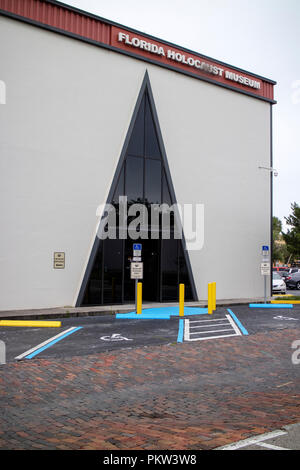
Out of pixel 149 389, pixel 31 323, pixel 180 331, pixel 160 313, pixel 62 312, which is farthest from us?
pixel 160 313

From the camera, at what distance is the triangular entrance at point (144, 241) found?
18.0 meters

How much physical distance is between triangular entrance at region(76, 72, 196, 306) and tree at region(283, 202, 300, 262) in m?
34.8

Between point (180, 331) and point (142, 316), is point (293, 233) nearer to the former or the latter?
point (142, 316)

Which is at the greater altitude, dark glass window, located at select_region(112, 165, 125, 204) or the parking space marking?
dark glass window, located at select_region(112, 165, 125, 204)

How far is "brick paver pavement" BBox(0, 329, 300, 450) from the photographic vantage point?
4766 millimetres

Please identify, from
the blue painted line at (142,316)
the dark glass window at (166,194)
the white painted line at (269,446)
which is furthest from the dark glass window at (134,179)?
the white painted line at (269,446)

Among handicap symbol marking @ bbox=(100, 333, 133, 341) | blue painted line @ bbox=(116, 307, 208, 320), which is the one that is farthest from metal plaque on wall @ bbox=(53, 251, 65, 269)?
handicap symbol marking @ bbox=(100, 333, 133, 341)

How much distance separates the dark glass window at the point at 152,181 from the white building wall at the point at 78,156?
84 centimetres

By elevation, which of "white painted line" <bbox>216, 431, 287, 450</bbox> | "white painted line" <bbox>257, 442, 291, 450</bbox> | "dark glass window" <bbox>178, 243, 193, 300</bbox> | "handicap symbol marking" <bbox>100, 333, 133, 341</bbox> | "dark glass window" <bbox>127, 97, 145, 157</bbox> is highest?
"dark glass window" <bbox>127, 97, 145, 157</bbox>

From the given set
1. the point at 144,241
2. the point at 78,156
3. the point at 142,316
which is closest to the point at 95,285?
the point at 142,316

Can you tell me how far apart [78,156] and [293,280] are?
902 inches

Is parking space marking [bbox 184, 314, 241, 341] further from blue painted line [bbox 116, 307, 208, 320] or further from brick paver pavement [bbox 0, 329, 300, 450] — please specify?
brick paver pavement [bbox 0, 329, 300, 450]

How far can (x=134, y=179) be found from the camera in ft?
63.1
